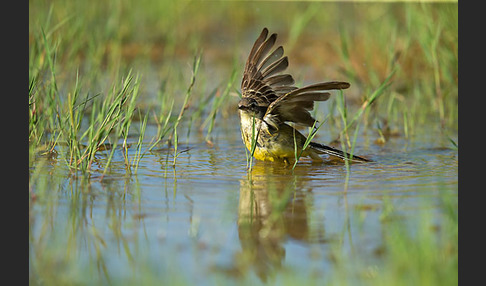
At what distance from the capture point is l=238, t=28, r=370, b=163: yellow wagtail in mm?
6578

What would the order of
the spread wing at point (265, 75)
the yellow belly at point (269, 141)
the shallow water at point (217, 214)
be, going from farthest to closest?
the spread wing at point (265, 75)
the yellow belly at point (269, 141)
the shallow water at point (217, 214)

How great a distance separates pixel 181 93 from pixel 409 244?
261 inches

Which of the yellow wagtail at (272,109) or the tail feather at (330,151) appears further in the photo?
the tail feather at (330,151)

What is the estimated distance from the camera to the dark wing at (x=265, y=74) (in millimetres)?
7430

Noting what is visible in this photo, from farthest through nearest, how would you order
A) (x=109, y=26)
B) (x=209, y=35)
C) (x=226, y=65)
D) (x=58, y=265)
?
(x=209, y=35) → (x=226, y=65) → (x=109, y=26) → (x=58, y=265)

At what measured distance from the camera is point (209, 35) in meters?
14.7

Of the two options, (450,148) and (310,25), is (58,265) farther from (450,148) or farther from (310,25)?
(310,25)

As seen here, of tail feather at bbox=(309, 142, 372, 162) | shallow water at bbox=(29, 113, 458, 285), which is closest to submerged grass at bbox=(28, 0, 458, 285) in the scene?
shallow water at bbox=(29, 113, 458, 285)

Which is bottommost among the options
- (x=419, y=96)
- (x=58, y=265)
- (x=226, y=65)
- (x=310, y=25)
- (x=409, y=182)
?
(x=58, y=265)

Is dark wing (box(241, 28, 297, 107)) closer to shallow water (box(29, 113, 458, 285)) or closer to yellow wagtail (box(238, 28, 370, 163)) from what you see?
yellow wagtail (box(238, 28, 370, 163))

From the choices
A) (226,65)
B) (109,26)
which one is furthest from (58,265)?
(226,65)

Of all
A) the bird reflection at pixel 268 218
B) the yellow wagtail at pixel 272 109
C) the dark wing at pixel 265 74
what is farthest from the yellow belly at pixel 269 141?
the dark wing at pixel 265 74

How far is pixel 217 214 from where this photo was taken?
5.18m

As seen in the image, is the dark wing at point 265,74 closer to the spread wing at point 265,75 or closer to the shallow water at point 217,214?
the spread wing at point 265,75
